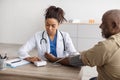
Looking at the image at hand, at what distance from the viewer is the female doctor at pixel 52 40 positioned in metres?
2.42

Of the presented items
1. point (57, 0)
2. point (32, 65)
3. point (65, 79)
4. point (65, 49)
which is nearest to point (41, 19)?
point (57, 0)

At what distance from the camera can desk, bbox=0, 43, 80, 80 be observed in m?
1.70

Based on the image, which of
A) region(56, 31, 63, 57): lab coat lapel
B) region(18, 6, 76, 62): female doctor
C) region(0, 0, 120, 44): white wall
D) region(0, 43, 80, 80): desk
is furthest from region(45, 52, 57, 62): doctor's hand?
region(0, 0, 120, 44): white wall

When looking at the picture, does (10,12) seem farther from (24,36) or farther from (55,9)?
(55,9)

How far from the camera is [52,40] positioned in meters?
2.53

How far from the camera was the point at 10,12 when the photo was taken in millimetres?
5402

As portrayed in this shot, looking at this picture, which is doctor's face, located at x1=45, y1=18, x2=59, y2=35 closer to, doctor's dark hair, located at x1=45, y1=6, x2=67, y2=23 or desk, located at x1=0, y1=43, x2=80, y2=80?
doctor's dark hair, located at x1=45, y1=6, x2=67, y2=23

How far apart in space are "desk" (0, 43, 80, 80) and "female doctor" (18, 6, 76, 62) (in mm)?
550

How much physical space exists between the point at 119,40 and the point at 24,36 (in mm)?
4208

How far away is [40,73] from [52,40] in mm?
826

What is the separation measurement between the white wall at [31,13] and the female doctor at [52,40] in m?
2.65

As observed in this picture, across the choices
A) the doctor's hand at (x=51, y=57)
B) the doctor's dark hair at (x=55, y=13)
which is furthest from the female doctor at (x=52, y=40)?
the doctor's hand at (x=51, y=57)

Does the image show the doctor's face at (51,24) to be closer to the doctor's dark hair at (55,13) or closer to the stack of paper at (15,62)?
the doctor's dark hair at (55,13)

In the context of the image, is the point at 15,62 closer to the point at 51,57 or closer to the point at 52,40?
the point at 51,57
